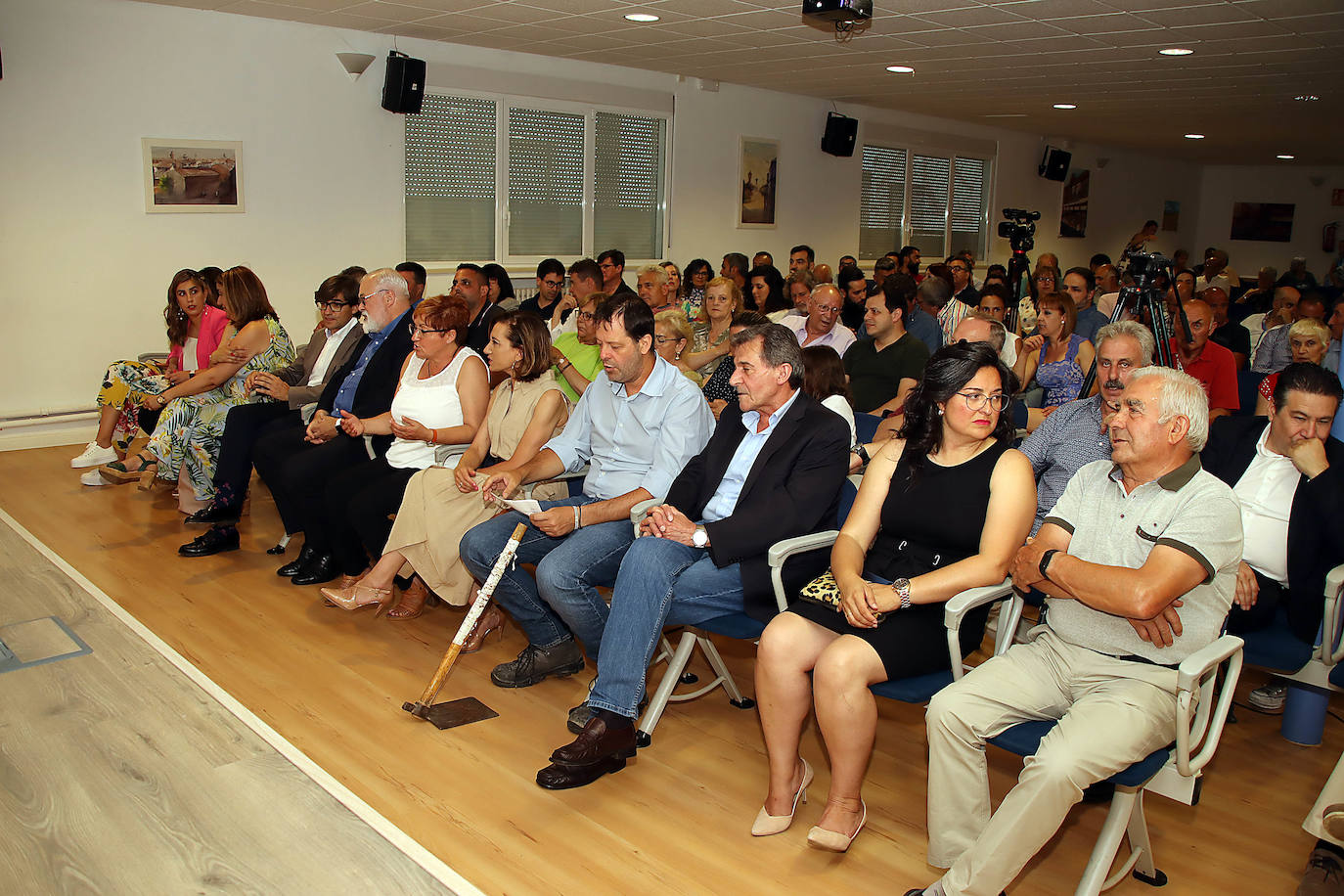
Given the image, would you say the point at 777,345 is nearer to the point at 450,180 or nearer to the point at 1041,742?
the point at 1041,742

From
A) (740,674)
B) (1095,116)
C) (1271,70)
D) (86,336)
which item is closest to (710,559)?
(740,674)

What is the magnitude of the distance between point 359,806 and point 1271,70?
30.0 ft

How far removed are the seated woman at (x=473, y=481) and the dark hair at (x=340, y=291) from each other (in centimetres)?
163

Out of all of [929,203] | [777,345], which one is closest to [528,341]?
[777,345]

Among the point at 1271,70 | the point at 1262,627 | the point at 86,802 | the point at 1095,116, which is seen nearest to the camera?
the point at 86,802

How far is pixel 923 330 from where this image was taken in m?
6.25

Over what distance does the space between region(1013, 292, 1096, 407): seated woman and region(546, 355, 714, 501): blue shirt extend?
2.33m

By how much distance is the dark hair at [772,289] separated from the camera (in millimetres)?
8219

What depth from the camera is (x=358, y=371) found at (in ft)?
16.1

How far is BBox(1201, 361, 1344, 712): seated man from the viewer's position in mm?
2963

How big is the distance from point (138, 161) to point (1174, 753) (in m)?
7.22

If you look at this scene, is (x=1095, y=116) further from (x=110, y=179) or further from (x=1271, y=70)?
(x=110, y=179)

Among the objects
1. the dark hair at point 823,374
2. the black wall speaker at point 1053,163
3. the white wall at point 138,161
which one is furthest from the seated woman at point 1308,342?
the black wall speaker at point 1053,163

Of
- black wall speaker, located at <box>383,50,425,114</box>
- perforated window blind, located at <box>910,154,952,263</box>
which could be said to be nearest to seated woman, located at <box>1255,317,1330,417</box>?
black wall speaker, located at <box>383,50,425,114</box>
